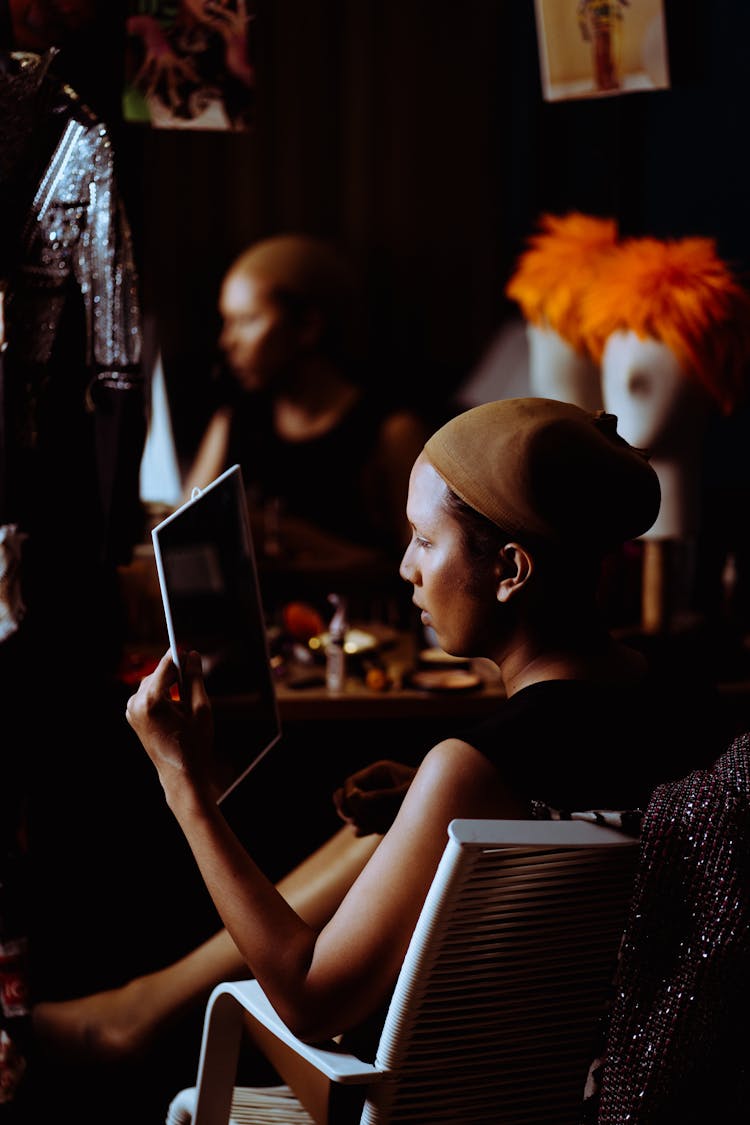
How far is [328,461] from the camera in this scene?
13.6 ft

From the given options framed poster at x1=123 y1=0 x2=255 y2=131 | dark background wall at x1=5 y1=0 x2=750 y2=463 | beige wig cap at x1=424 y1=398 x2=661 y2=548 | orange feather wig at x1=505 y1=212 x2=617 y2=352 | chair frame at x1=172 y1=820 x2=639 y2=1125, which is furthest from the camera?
dark background wall at x1=5 y1=0 x2=750 y2=463

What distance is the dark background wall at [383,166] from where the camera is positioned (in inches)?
165

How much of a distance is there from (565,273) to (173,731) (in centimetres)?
187

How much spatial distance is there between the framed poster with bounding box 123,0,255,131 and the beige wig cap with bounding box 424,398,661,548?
3.69ft

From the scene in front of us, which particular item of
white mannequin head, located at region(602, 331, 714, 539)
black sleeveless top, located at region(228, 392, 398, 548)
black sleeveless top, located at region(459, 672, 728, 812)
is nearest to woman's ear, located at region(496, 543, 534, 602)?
black sleeveless top, located at region(459, 672, 728, 812)

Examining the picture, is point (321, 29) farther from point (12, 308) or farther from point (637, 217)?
point (12, 308)

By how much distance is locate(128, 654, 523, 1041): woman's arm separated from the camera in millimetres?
1212

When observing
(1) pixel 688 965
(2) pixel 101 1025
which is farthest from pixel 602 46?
(2) pixel 101 1025

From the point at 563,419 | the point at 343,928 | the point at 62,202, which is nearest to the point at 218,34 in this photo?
the point at 62,202

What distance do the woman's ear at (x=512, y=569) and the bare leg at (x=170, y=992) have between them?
1.95 ft

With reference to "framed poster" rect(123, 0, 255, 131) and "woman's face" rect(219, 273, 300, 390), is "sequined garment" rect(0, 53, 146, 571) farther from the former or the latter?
"woman's face" rect(219, 273, 300, 390)

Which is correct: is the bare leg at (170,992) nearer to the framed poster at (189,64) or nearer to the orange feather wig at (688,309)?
the framed poster at (189,64)

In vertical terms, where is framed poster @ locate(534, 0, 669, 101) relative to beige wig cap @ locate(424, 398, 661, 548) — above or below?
above

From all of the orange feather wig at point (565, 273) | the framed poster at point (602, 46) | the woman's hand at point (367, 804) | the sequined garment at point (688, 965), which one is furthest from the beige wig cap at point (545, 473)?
the orange feather wig at point (565, 273)
